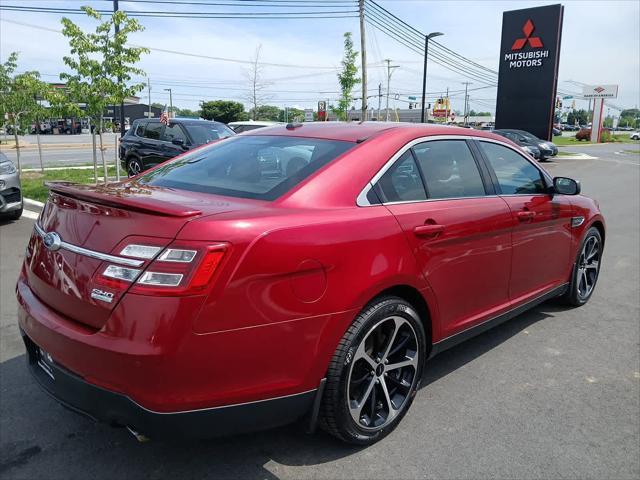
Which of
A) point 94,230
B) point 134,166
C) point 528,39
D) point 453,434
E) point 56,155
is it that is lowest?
point 56,155

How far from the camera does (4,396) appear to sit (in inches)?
128

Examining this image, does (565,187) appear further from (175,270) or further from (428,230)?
(175,270)

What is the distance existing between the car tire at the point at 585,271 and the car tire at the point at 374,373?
7.98 feet

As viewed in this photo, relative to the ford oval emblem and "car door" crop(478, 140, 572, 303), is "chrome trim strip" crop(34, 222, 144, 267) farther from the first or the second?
"car door" crop(478, 140, 572, 303)

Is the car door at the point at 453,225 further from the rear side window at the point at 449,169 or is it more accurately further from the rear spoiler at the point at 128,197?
the rear spoiler at the point at 128,197

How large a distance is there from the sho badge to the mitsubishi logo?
37.4m

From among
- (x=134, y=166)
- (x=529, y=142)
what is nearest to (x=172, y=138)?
(x=134, y=166)

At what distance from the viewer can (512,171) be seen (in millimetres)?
4051

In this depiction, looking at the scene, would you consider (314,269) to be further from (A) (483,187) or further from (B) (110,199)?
(A) (483,187)

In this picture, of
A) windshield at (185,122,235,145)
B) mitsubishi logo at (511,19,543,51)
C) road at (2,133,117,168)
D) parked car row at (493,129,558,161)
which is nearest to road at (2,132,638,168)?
road at (2,133,117,168)

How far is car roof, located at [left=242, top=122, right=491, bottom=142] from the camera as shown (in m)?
3.20

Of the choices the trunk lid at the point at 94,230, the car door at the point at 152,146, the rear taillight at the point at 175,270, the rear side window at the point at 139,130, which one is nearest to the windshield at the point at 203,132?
the car door at the point at 152,146

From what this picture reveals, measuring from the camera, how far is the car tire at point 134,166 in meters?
14.2

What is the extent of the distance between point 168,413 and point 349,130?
1.96 metres
